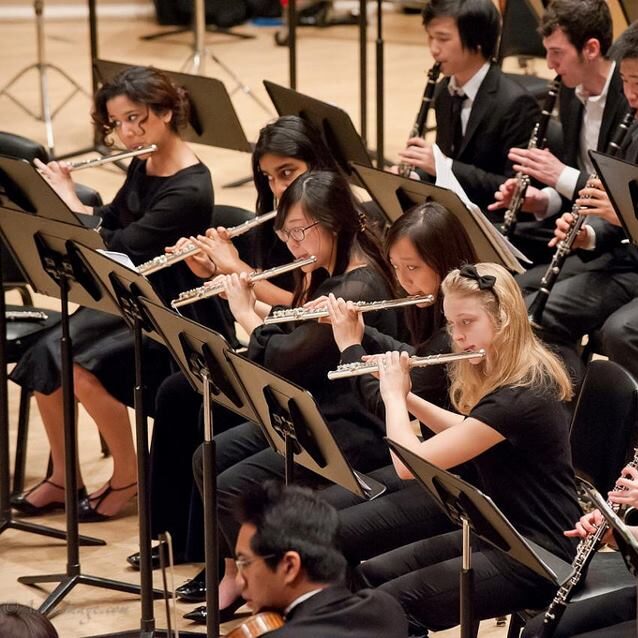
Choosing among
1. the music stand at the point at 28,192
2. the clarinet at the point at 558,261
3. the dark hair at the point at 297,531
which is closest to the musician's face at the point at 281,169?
the music stand at the point at 28,192

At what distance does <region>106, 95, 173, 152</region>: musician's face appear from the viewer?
4660 mm

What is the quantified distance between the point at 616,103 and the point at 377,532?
189cm

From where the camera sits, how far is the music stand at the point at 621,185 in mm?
3742

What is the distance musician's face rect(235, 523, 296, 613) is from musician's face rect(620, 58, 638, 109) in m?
2.13

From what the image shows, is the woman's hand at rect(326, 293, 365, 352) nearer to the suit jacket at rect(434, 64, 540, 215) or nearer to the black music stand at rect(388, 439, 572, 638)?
the black music stand at rect(388, 439, 572, 638)

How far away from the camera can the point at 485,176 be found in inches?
195

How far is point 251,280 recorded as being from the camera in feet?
13.1

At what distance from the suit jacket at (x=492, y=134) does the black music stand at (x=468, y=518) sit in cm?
221

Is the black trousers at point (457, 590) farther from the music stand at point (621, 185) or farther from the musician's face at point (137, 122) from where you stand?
the musician's face at point (137, 122)

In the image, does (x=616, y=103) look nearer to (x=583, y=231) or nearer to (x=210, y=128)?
(x=583, y=231)

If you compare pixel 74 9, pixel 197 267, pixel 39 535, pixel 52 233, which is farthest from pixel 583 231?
pixel 74 9

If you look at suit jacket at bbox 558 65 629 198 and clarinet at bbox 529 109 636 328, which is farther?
suit jacket at bbox 558 65 629 198

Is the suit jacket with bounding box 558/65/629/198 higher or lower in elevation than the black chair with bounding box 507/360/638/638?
higher

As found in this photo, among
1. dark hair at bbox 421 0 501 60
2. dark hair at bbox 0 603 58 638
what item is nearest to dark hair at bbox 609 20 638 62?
dark hair at bbox 421 0 501 60
